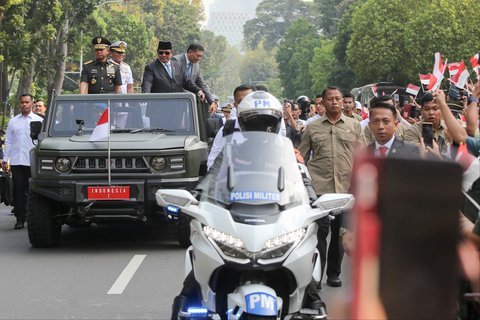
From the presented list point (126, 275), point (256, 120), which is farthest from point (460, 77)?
point (256, 120)

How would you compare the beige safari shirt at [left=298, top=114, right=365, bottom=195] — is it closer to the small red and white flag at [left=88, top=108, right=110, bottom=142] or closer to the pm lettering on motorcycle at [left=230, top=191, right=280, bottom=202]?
the small red and white flag at [left=88, top=108, right=110, bottom=142]

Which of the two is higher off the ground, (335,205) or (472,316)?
(335,205)

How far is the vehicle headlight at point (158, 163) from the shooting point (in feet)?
39.3

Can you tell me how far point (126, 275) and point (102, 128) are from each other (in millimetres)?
2237

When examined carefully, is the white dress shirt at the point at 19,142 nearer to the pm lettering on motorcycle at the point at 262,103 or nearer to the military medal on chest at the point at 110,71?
the military medal on chest at the point at 110,71

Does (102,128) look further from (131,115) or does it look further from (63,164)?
(131,115)

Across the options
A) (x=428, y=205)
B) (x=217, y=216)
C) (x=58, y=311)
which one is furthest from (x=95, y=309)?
(x=428, y=205)

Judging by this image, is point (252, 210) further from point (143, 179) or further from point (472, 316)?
point (143, 179)

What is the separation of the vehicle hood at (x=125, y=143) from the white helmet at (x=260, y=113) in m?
5.48

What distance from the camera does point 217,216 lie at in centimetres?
577

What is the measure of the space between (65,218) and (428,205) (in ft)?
34.3

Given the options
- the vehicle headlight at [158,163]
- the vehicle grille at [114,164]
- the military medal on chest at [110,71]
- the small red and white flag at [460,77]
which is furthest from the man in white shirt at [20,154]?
the small red and white flag at [460,77]

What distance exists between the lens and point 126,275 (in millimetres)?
10258

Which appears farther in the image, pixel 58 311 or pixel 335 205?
pixel 58 311
